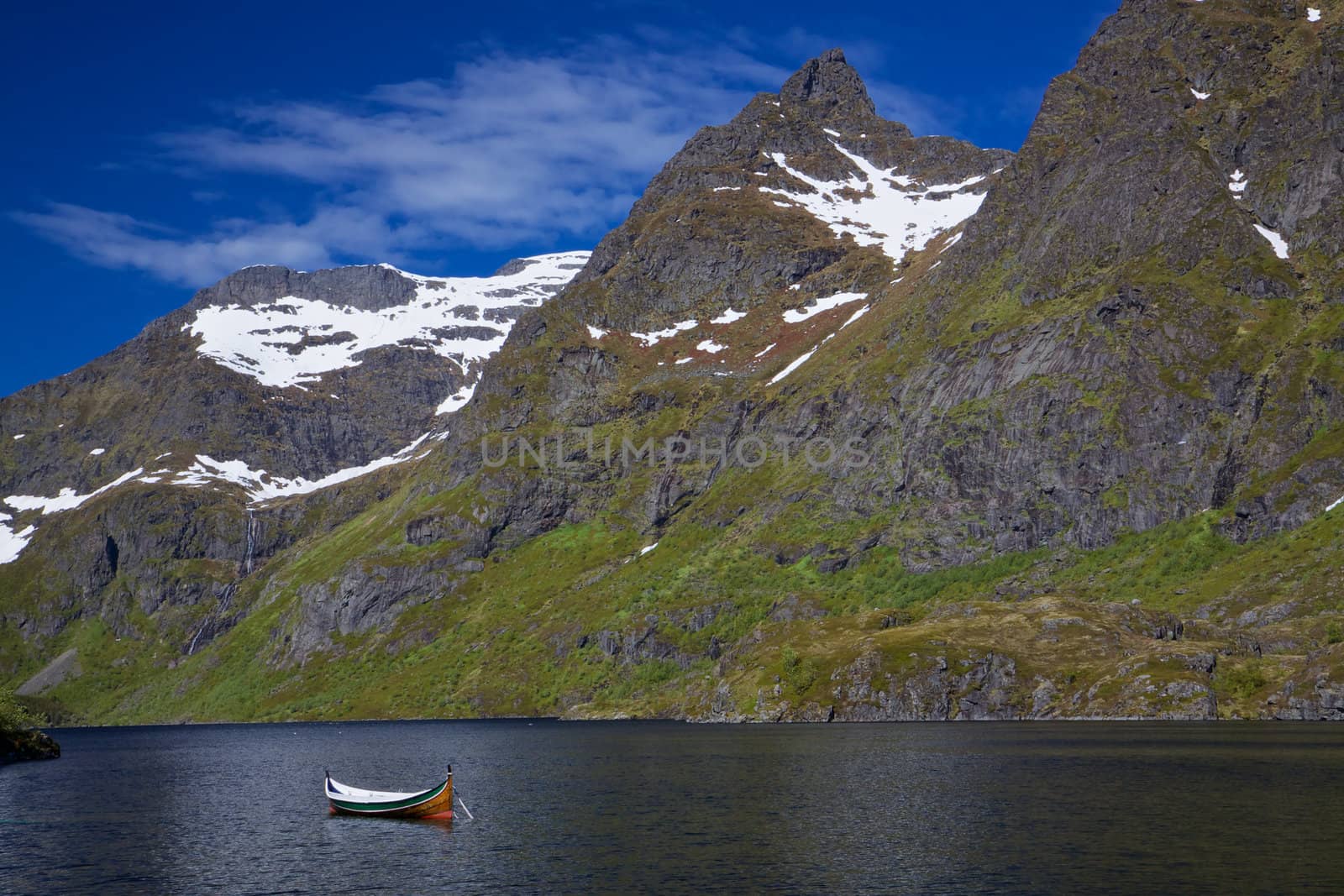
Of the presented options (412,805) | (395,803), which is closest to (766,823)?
(412,805)

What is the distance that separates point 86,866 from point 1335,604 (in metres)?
157

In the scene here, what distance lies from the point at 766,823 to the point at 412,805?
27.8m

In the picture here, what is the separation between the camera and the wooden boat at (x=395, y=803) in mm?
83438

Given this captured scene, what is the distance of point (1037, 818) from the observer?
71.6m

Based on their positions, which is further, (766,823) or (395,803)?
(395,803)

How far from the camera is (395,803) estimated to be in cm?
8481

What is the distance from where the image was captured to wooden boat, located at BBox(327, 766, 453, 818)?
8344 centimetres

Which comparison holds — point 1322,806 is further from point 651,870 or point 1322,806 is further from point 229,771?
point 229,771

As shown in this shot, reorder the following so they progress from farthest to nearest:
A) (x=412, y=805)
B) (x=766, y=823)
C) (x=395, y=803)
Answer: (x=395, y=803) < (x=412, y=805) < (x=766, y=823)

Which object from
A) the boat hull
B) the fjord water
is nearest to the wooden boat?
the boat hull

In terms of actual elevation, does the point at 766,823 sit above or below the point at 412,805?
above

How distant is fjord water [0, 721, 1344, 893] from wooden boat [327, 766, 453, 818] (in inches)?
53.6

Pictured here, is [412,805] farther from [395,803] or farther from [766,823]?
[766,823]

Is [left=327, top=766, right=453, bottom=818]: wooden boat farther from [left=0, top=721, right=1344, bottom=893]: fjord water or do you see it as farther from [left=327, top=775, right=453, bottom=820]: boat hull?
[left=0, top=721, right=1344, bottom=893]: fjord water
